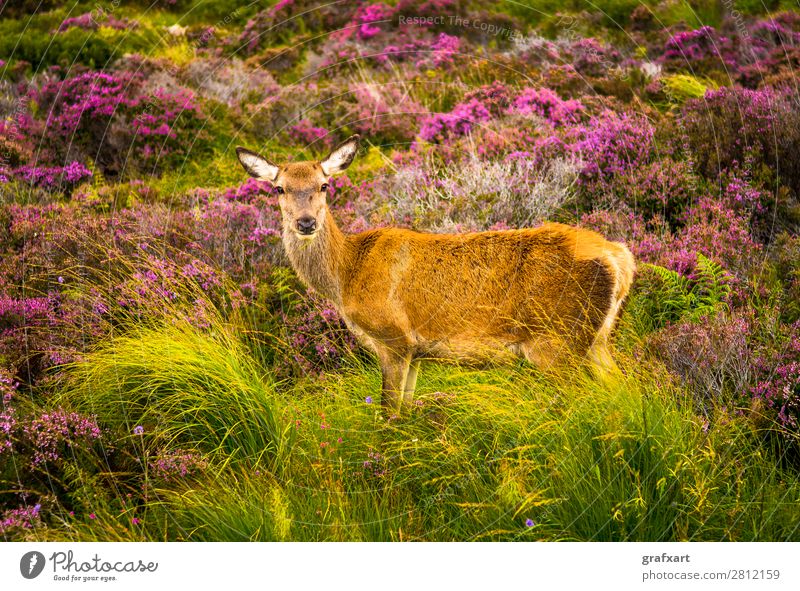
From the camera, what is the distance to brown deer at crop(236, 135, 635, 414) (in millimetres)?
6168

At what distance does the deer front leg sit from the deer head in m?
1.15

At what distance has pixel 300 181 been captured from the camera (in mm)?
6711

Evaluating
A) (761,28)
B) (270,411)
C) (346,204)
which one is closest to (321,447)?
(270,411)

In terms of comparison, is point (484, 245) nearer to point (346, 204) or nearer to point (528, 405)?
point (528, 405)

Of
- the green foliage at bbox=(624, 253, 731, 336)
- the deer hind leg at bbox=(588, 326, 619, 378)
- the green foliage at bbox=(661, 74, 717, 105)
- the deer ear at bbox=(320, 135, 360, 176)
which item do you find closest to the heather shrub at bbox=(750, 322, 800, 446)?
the green foliage at bbox=(624, 253, 731, 336)

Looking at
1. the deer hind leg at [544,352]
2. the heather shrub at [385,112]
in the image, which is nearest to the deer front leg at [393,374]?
the deer hind leg at [544,352]

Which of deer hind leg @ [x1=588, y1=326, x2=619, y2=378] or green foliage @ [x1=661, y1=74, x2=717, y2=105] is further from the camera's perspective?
green foliage @ [x1=661, y1=74, x2=717, y2=105]

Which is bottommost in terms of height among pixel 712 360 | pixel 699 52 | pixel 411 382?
pixel 411 382

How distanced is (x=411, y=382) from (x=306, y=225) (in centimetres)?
150

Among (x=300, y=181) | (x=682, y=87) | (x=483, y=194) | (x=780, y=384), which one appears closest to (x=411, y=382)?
(x=300, y=181)

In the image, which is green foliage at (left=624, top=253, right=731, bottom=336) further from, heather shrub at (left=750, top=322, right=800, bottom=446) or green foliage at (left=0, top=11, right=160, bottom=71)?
green foliage at (left=0, top=11, right=160, bottom=71)

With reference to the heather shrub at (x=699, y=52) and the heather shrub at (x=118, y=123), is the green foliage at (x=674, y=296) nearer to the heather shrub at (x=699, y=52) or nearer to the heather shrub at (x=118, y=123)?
the heather shrub at (x=699, y=52)

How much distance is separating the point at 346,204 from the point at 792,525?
6.16 m

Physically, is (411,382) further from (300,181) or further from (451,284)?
(300,181)
